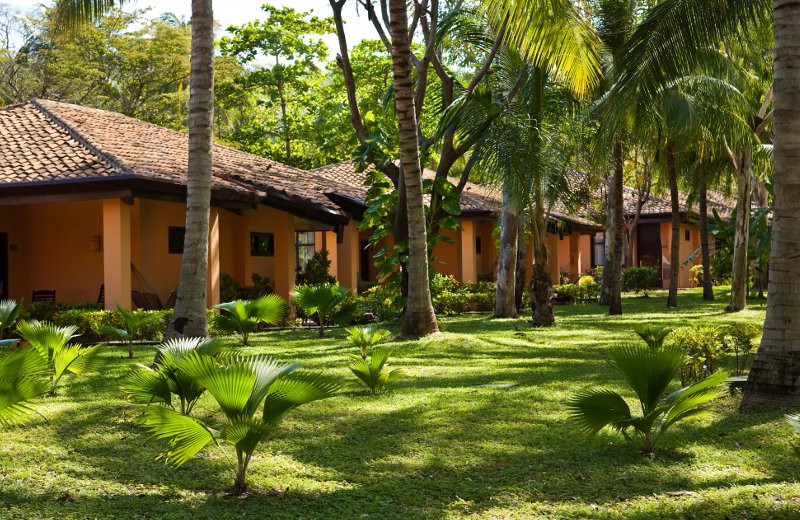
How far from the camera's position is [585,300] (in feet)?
91.6

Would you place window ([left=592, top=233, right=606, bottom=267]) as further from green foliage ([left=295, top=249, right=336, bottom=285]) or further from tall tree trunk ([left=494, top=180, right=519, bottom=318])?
green foliage ([left=295, top=249, right=336, bottom=285])

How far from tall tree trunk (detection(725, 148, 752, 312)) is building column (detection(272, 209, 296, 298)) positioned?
10116mm

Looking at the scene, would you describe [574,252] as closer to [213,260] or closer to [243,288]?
[243,288]

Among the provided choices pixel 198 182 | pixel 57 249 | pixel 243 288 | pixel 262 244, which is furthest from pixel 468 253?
pixel 198 182

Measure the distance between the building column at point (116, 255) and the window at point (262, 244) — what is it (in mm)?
4883

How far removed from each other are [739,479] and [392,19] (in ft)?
29.5

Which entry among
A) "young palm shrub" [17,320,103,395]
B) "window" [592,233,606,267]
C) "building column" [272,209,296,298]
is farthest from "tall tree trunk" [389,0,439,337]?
"window" [592,233,606,267]

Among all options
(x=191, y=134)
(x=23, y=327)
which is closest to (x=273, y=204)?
(x=191, y=134)

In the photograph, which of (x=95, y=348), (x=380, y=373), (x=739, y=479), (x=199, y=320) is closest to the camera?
(x=739, y=479)

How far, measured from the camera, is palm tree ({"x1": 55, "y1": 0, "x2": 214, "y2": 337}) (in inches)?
375

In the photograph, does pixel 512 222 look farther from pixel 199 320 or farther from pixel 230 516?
pixel 230 516

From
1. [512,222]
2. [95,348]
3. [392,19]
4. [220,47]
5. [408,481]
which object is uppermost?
[220,47]

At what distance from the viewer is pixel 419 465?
6039 mm

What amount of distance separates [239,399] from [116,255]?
1079 cm
